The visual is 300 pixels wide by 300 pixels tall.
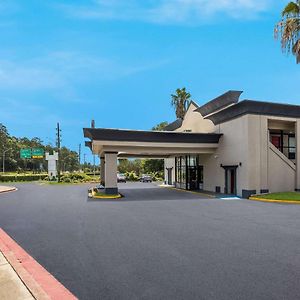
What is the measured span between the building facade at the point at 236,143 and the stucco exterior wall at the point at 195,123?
162 millimetres

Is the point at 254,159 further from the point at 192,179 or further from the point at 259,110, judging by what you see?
the point at 192,179

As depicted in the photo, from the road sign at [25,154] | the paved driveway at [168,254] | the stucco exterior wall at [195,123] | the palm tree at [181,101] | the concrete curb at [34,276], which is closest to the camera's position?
the concrete curb at [34,276]

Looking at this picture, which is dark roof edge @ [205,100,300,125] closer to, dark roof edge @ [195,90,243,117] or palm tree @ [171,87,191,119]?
dark roof edge @ [195,90,243,117]

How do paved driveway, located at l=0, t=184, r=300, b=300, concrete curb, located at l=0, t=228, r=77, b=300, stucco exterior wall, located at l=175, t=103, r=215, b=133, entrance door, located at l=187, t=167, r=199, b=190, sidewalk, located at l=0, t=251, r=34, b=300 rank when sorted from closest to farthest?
sidewalk, located at l=0, t=251, r=34, b=300 → concrete curb, located at l=0, t=228, r=77, b=300 → paved driveway, located at l=0, t=184, r=300, b=300 → stucco exterior wall, located at l=175, t=103, r=215, b=133 → entrance door, located at l=187, t=167, r=199, b=190

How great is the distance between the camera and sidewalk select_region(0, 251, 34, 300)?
4.80 metres

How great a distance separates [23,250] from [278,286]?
5854mm

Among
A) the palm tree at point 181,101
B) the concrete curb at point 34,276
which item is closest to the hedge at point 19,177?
the palm tree at point 181,101

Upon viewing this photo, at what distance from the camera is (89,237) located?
9352 mm

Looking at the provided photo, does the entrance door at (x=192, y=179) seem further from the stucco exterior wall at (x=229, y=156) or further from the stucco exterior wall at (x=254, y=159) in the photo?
the stucco exterior wall at (x=254, y=159)

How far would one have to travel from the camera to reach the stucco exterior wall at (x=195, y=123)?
2968cm

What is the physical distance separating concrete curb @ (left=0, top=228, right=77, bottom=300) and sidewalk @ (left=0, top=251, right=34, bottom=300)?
7 centimetres

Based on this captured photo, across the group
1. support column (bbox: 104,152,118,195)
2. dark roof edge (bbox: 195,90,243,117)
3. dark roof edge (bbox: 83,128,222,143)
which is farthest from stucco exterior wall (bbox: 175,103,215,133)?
support column (bbox: 104,152,118,195)

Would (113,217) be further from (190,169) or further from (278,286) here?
(190,169)

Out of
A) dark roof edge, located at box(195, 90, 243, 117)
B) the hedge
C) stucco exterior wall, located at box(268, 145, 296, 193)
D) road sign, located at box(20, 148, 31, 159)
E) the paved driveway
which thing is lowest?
the hedge
